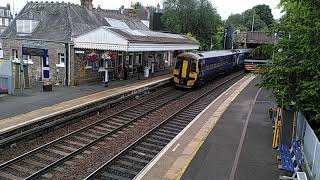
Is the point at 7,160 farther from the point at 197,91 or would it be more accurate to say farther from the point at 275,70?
the point at 197,91

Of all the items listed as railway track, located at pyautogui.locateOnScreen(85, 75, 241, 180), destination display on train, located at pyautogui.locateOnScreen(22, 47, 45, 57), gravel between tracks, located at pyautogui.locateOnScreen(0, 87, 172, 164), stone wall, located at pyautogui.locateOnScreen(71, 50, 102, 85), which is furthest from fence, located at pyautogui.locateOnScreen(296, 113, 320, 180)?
stone wall, located at pyautogui.locateOnScreen(71, 50, 102, 85)

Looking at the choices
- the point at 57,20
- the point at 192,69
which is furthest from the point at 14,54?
the point at 192,69

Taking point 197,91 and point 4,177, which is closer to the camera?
point 4,177

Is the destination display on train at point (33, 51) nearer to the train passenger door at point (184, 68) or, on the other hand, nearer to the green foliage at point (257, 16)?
the train passenger door at point (184, 68)

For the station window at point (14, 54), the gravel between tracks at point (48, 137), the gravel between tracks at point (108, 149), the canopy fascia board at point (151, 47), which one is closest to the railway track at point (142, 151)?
the gravel between tracks at point (108, 149)

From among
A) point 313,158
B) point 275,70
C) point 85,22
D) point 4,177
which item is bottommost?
point 4,177

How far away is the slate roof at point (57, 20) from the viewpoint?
27266 mm

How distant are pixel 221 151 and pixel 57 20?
817 inches

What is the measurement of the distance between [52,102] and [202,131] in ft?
26.9

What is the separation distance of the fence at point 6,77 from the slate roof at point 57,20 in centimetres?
595

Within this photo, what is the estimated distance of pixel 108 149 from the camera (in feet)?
42.6

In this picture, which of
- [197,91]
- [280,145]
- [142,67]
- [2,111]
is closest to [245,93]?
[197,91]

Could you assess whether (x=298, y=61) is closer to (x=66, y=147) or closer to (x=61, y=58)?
(x=66, y=147)

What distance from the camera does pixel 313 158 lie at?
29.9 ft
